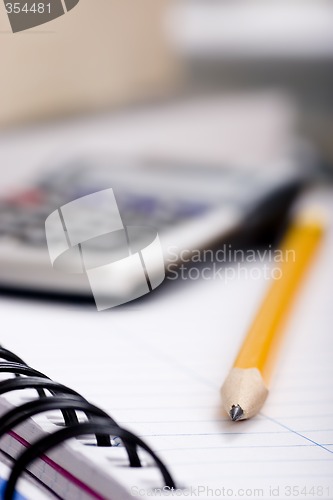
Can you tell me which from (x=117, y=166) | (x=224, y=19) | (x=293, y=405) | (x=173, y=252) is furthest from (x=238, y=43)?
(x=293, y=405)

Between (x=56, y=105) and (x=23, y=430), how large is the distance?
536 mm

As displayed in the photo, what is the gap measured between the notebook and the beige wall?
0.29 metres

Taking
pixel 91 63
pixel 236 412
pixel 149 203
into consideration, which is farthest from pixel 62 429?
pixel 91 63

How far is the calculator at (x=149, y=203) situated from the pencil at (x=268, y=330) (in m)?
0.03

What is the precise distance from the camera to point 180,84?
0.79 m

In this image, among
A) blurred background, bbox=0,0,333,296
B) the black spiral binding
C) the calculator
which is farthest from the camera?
blurred background, bbox=0,0,333,296

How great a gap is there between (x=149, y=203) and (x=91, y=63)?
368 mm

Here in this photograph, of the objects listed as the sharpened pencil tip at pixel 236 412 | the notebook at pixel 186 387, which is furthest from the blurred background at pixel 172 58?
the sharpened pencil tip at pixel 236 412

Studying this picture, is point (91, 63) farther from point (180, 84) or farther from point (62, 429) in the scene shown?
point (62, 429)

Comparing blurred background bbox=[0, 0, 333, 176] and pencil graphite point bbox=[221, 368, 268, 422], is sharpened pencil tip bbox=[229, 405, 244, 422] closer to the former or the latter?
pencil graphite point bbox=[221, 368, 268, 422]

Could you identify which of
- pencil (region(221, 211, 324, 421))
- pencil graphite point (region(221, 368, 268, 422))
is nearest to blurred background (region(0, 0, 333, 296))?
pencil (region(221, 211, 324, 421))

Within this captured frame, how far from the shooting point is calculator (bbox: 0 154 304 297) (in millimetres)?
324

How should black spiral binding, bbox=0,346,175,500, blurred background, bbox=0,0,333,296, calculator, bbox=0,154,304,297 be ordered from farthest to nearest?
blurred background, bbox=0,0,333,296
calculator, bbox=0,154,304,297
black spiral binding, bbox=0,346,175,500

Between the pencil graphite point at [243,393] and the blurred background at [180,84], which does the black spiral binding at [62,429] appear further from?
the blurred background at [180,84]
